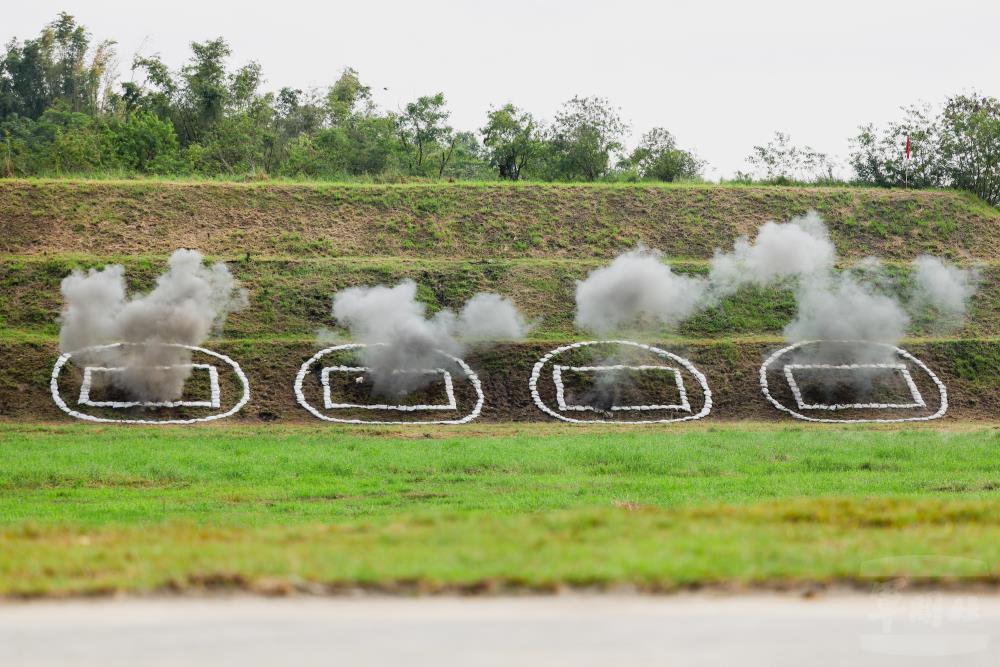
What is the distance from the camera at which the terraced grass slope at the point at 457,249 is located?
31.2 m

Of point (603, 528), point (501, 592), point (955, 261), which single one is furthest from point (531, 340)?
point (501, 592)

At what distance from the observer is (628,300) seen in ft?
114

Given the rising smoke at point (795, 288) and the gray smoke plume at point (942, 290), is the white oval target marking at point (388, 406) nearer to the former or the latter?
the rising smoke at point (795, 288)

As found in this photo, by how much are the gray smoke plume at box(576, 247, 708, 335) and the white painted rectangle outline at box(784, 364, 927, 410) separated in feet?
14.5

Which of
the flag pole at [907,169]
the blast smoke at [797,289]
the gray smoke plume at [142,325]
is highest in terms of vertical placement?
the flag pole at [907,169]

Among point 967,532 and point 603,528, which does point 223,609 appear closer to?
point 603,528

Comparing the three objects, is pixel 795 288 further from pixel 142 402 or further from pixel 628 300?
pixel 142 402

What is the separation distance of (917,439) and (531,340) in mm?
11179

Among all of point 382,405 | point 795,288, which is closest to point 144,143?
point 382,405

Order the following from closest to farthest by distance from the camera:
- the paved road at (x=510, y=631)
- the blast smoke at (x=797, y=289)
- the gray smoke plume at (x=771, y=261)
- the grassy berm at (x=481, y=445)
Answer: the paved road at (x=510, y=631) < the grassy berm at (x=481, y=445) < the blast smoke at (x=797, y=289) < the gray smoke plume at (x=771, y=261)

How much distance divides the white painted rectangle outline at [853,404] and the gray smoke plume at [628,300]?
4.42 m

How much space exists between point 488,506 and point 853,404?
16.2 metres

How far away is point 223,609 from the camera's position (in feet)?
27.0

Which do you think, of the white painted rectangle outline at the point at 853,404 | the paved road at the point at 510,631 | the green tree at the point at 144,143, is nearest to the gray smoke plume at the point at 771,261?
the white painted rectangle outline at the point at 853,404
